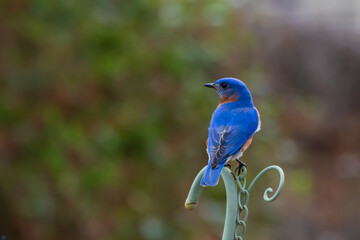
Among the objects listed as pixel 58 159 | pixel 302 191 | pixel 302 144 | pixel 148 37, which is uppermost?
pixel 148 37

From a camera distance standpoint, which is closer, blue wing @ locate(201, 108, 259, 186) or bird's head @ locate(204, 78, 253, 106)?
blue wing @ locate(201, 108, 259, 186)

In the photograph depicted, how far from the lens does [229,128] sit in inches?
117

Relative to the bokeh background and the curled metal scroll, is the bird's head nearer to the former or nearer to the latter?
the curled metal scroll

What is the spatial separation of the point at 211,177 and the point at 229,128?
46 centimetres

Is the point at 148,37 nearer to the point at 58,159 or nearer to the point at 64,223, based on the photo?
the point at 58,159

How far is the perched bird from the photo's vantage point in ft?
8.90

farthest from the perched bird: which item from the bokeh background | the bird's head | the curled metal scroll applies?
the bokeh background

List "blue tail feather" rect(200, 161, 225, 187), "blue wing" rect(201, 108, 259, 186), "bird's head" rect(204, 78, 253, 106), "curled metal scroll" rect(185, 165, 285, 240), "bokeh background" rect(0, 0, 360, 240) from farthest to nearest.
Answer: "bokeh background" rect(0, 0, 360, 240) < "bird's head" rect(204, 78, 253, 106) < "blue wing" rect(201, 108, 259, 186) < "blue tail feather" rect(200, 161, 225, 187) < "curled metal scroll" rect(185, 165, 285, 240)

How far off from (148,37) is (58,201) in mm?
1628

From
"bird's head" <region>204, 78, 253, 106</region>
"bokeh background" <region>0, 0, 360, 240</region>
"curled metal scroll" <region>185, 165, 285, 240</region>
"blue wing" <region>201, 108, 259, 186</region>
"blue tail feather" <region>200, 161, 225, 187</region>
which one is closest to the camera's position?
"curled metal scroll" <region>185, 165, 285, 240</region>

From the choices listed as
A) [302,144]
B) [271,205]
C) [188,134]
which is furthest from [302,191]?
[302,144]

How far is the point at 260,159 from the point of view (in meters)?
6.28

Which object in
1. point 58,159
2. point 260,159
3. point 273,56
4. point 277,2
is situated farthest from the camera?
point 277,2

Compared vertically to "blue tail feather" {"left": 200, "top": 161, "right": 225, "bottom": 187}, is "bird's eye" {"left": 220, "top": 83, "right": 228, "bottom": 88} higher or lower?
higher
